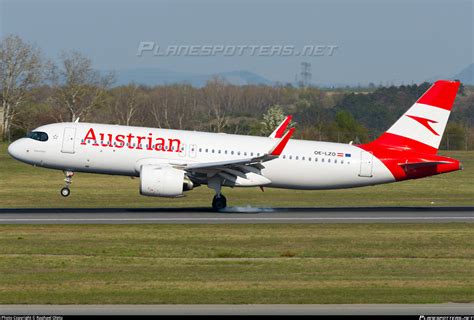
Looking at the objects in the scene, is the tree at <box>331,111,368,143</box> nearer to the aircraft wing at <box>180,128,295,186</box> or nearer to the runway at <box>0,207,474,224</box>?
the runway at <box>0,207,474,224</box>

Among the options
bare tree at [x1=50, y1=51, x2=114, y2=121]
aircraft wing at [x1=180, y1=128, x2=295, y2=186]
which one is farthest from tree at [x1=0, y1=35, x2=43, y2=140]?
aircraft wing at [x1=180, y1=128, x2=295, y2=186]

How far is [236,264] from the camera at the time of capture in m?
26.6

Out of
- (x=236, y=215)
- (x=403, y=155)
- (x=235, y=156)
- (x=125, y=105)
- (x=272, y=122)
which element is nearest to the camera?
(x=236, y=215)

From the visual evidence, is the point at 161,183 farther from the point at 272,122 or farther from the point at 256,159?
the point at 272,122

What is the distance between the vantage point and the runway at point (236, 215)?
37.1 metres

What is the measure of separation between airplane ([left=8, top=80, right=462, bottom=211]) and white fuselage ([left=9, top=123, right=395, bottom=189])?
4 centimetres

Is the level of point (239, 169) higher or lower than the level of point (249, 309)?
higher

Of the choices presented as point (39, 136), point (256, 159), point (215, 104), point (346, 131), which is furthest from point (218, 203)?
point (215, 104)

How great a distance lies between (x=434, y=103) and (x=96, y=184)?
78.4 ft

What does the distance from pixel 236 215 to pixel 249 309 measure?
20653mm

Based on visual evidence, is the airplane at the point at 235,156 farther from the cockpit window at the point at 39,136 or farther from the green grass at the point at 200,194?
the green grass at the point at 200,194

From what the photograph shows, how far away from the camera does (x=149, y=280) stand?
77.6ft

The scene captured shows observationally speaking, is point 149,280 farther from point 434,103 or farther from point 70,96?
point 70,96

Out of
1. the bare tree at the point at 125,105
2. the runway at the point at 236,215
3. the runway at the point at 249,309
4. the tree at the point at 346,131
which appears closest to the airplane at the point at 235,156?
the runway at the point at 236,215
